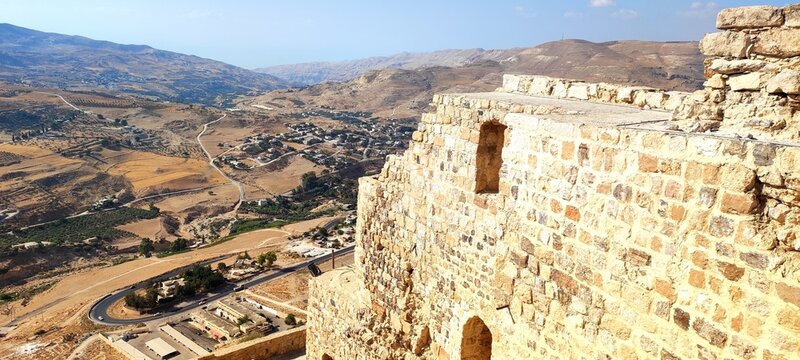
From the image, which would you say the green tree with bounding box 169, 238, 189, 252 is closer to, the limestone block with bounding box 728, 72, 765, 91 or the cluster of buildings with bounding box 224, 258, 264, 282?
the cluster of buildings with bounding box 224, 258, 264, 282

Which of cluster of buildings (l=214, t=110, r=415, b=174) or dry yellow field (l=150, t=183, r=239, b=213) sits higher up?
cluster of buildings (l=214, t=110, r=415, b=174)

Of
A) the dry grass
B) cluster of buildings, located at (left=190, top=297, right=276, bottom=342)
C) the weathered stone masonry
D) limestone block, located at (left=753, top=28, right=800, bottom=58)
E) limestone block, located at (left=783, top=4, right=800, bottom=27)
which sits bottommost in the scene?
cluster of buildings, located at (left=190, top=297, right=276, bottom=342)

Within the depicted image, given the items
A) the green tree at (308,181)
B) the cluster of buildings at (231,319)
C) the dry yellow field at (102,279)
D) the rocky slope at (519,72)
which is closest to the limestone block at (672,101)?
the cluster of buildings at (231,319)

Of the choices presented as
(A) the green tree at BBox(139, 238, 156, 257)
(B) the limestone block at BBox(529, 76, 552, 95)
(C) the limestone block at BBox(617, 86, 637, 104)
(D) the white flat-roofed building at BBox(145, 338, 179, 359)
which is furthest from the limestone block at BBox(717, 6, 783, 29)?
(A) the green tree at BBox(139, 238, 156, 257)

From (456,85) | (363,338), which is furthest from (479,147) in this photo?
(456,85)

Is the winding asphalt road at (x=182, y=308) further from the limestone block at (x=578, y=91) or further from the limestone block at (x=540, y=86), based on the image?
the limestone block at (x=578, y=91)
